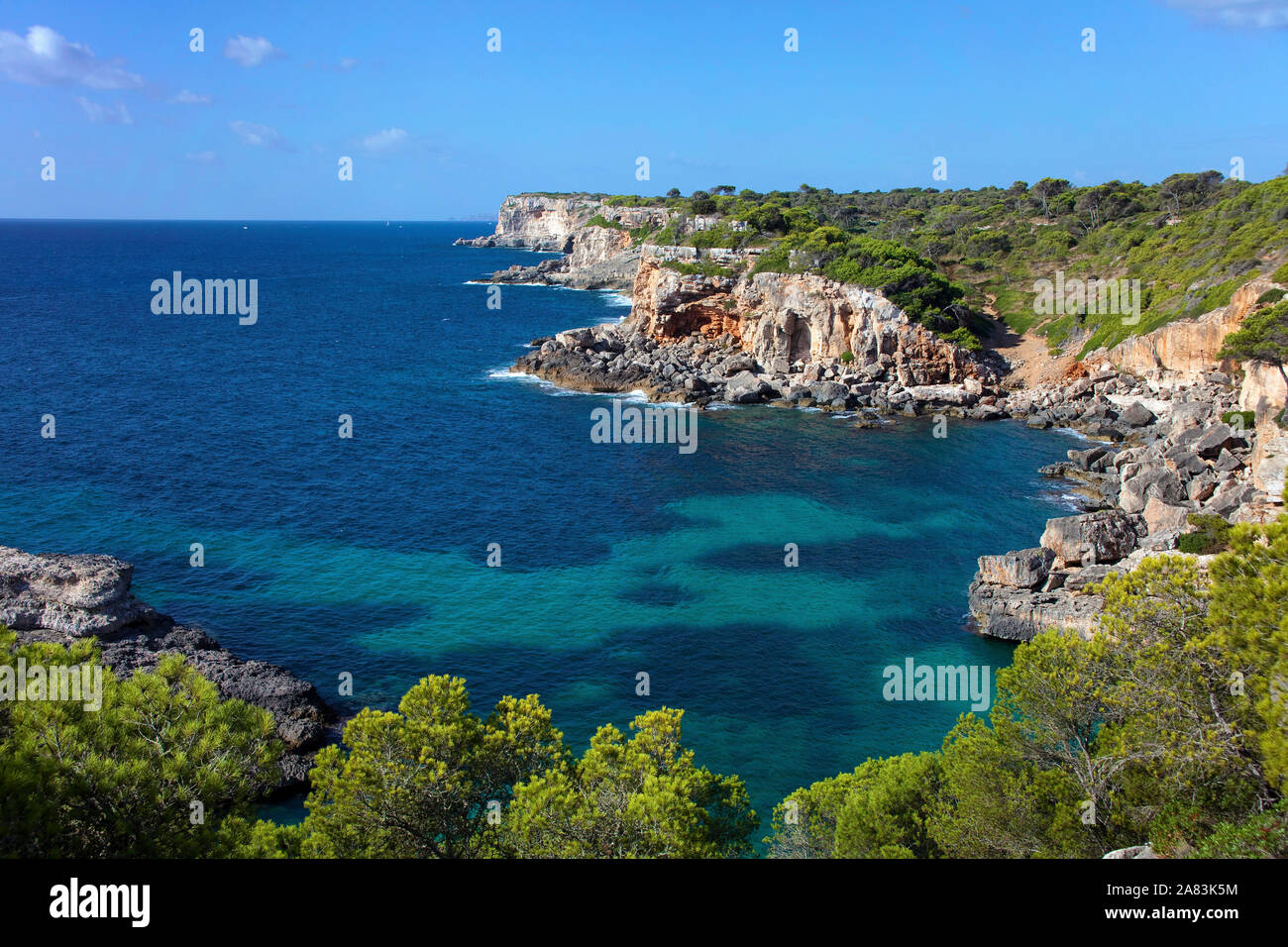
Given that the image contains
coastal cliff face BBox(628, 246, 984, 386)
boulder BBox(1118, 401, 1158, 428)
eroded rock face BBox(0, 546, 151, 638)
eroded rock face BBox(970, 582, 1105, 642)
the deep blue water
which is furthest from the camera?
coastal cliff face BBox(628, 246, 984, 386)

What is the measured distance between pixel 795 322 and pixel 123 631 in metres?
62.0

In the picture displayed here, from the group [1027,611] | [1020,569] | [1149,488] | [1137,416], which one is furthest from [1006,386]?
[1027,611]

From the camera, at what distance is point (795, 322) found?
80.2 meters

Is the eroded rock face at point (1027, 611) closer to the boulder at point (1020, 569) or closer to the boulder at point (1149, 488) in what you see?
the boulder at point (1020, 569)

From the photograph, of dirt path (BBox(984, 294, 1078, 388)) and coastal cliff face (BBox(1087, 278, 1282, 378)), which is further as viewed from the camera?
dirt path (BBox(984, 294, 1078, 388))

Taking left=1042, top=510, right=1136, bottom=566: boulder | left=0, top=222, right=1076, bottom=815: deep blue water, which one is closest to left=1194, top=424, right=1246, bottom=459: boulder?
left=0, top=222, right=1076, bottom=815: deep blue water

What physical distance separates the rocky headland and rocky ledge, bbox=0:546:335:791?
26.6 metres

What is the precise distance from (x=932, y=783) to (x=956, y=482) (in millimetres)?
36879

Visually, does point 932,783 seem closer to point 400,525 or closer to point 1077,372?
point 400,525

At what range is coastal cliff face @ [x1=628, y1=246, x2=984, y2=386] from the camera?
75688 millimetres

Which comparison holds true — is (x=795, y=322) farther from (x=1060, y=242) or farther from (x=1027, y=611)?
(x=1027, y=611)

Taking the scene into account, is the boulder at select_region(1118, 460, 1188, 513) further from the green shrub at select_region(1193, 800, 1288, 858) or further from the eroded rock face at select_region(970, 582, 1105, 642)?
the green shrub at select_region(1193, 800, 1288, 858)

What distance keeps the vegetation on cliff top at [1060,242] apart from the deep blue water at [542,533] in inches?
708

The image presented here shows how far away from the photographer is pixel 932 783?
2022 cm
